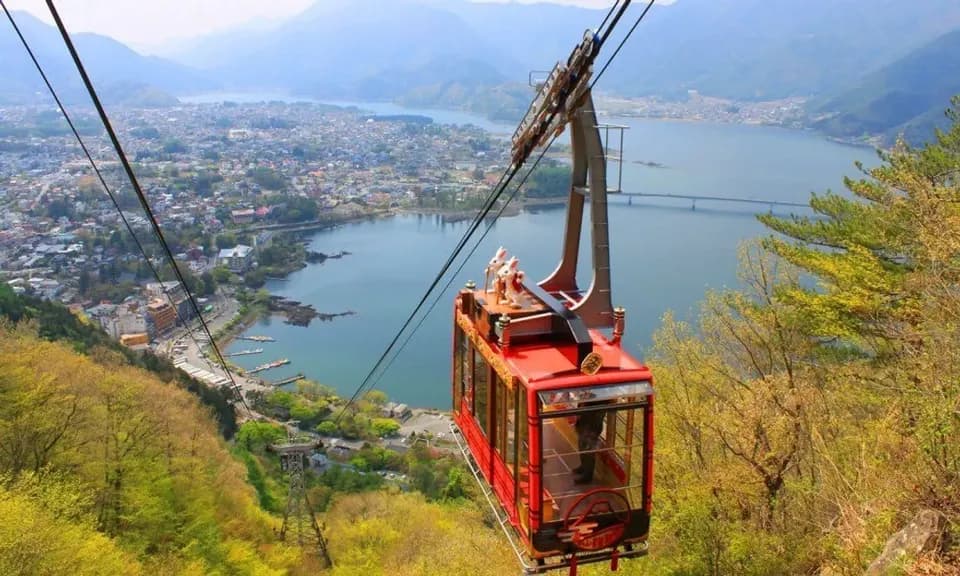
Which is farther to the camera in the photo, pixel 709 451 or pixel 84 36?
pixel 84 36

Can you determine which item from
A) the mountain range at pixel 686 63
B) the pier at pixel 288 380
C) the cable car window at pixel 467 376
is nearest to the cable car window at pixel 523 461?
the cable car window at pixel 467 376

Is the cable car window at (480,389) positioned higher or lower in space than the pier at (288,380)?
higher

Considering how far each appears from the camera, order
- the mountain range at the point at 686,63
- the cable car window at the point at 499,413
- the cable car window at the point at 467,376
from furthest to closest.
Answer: the mountain range at the point at 686,63 → the cable car window at the point at 467,376 → the cable car window at the point at 499,413

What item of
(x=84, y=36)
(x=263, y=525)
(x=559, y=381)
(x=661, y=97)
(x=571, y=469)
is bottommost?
(x=263, y=525)

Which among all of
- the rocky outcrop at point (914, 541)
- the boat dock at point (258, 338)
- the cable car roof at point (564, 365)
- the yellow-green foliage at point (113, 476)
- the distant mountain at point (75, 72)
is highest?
the distant mountain at point (75, 72)

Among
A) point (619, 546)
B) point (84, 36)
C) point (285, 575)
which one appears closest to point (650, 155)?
point (285, 575)

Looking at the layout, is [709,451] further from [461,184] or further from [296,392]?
[461,184]

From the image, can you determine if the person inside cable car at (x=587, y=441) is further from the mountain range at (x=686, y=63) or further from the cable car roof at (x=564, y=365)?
the mountain range at (x=686, y=63)
